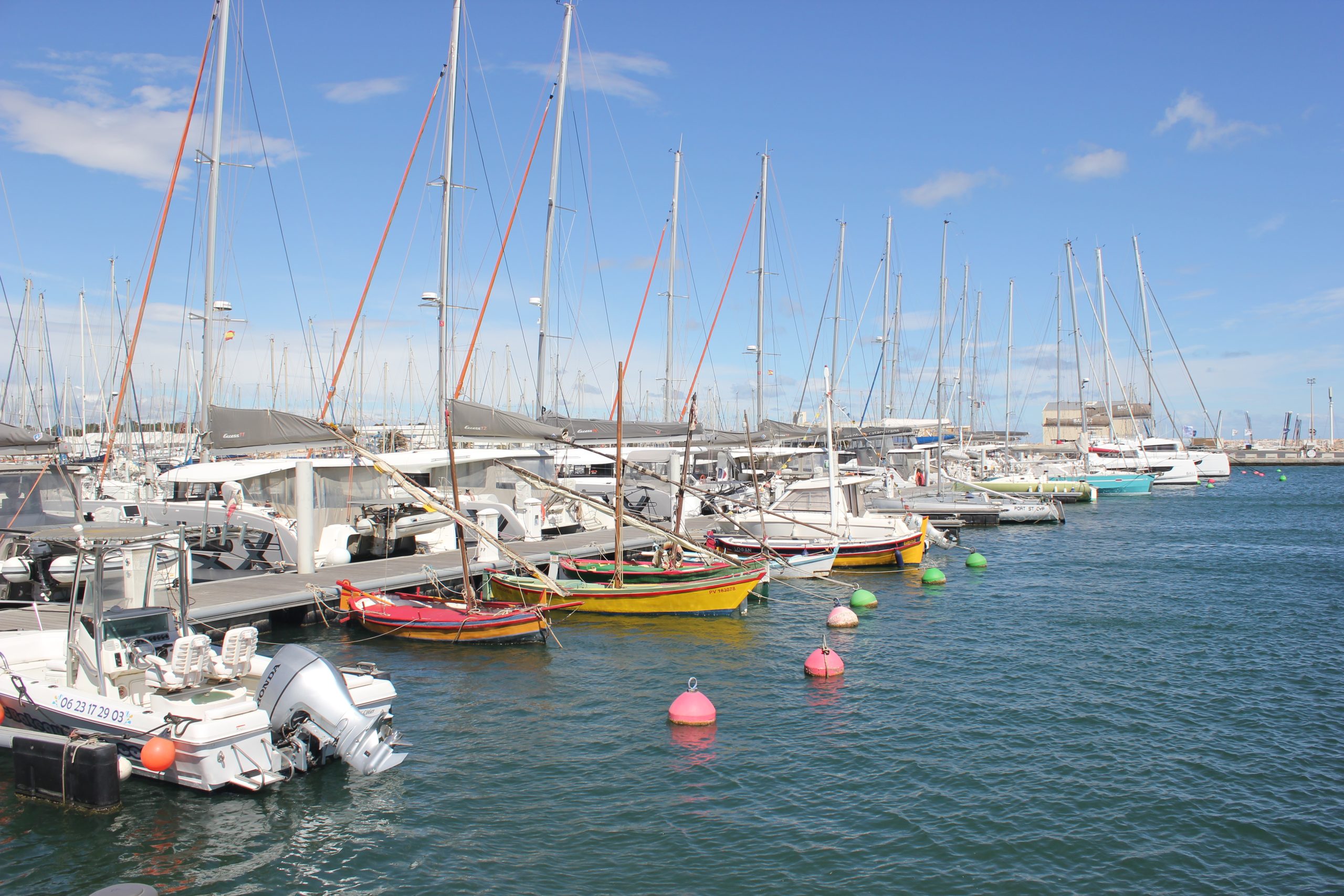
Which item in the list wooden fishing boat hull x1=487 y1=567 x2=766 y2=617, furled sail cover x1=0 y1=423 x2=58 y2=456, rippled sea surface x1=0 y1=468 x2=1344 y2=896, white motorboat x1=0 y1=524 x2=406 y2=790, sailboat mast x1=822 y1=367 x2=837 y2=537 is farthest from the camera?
sailboat mast x1=822 y1=367 x2=837 y2=537

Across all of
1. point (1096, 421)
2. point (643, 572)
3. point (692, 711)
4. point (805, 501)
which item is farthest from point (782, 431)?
point (1096, 421)

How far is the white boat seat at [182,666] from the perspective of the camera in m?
13.2

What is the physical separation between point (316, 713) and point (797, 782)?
24.6 ft

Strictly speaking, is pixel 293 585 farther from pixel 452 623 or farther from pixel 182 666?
pixel 182 666

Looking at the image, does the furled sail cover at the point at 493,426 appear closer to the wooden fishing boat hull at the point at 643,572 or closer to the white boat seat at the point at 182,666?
the wooden fishing boat hull at the point at 643,572

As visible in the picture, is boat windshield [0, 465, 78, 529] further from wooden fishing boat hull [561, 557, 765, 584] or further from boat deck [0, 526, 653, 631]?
wooden fishing boat hull [561, 557, 765, 584]

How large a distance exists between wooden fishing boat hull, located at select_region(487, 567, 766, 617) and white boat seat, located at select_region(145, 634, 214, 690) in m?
12.0

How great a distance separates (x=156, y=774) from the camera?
1305 centimetres

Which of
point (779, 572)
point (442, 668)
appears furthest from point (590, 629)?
point (779, 572)

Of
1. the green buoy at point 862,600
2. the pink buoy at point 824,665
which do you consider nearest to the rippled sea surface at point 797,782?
the pink buoy at point 824,665

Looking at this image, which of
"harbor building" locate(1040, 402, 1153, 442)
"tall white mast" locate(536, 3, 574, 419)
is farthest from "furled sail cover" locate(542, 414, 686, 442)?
"harbor building" locate(1040, 402, 1153, 442)

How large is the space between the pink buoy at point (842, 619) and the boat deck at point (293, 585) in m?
8.79

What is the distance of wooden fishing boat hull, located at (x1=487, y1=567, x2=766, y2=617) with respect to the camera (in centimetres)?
2527

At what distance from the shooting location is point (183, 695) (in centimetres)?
1310
